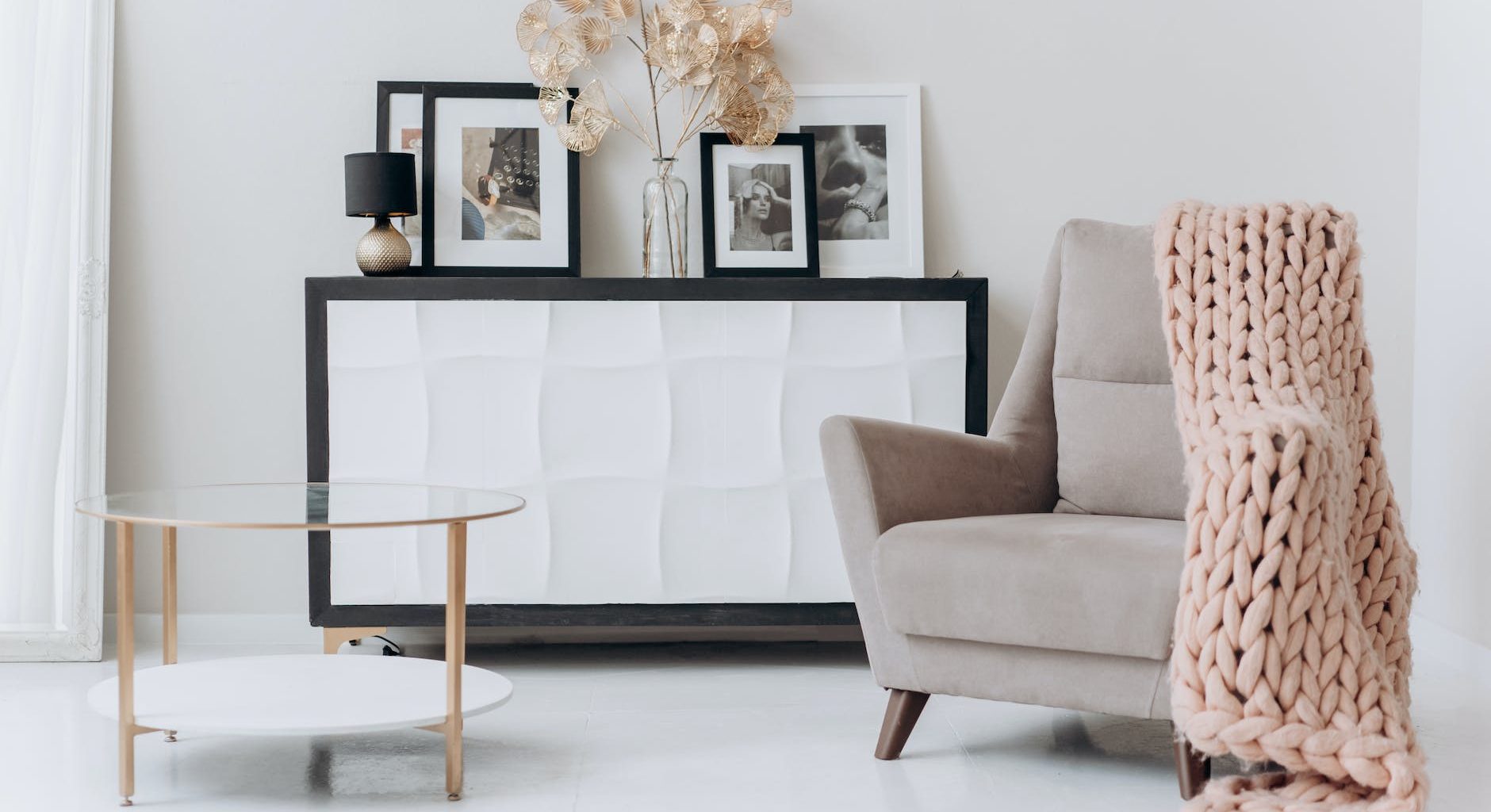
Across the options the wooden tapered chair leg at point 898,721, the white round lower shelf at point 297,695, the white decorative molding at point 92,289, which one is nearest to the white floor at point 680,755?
the wooden tapered chair leg at point 898,721

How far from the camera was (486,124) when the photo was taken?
9.73ft

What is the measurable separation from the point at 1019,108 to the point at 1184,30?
0.45 m

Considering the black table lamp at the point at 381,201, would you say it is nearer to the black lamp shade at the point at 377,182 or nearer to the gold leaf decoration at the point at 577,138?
the black lamp shade at the point at 377,182

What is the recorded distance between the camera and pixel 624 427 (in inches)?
108

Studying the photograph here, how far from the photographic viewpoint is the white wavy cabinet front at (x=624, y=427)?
2.73m

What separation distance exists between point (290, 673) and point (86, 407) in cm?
118

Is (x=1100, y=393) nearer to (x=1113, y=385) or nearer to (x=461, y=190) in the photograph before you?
(x=1113, y=385)

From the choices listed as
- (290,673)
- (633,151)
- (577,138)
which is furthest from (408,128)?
(290,673)

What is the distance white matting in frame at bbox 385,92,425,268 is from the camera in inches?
117

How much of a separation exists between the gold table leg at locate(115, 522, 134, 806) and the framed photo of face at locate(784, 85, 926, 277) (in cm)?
170

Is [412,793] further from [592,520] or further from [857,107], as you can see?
[857,107]

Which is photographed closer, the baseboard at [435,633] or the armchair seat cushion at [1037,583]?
the armchair seat cushion at [1037,583]

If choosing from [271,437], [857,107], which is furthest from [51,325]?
[857,107]

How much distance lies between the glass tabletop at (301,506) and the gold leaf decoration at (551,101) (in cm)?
108
